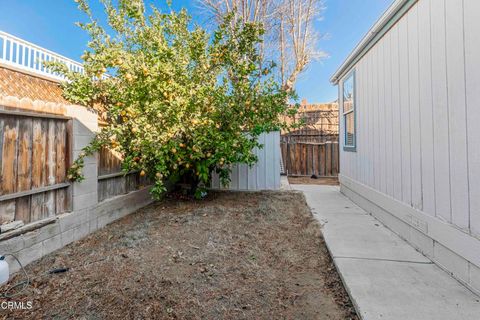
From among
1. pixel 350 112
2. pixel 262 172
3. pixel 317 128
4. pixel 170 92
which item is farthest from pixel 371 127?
pixel 317 128

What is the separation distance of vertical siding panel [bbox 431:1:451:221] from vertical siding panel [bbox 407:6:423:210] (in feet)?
0.99

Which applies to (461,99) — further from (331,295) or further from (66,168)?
(66,168)

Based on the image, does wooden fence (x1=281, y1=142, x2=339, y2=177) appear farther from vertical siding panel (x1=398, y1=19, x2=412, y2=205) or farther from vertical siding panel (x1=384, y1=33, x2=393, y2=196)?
vertical siding panel (x1=398, y1=19, x2=412, y2=205)

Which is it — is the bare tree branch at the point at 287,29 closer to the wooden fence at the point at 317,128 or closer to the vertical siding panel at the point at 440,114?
the wooden fence at the point at 317,128

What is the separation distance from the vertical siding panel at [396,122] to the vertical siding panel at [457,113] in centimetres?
95

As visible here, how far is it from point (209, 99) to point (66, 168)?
212cm

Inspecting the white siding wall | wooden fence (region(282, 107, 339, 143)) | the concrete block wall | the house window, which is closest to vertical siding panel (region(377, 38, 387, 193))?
the house window

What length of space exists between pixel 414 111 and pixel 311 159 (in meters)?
6.64

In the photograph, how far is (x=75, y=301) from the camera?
5.79ft

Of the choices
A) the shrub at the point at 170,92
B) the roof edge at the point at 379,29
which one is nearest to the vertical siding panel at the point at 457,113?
the roof edge at the point at 379,29

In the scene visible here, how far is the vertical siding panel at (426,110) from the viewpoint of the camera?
240 centimetres

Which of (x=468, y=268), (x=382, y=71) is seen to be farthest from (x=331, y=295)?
(x=382, y=71)

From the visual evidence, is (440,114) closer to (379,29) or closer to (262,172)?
(379,29)

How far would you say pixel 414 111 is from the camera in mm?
2727
